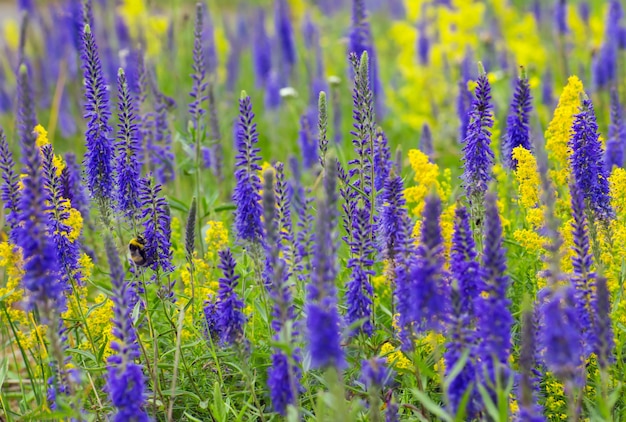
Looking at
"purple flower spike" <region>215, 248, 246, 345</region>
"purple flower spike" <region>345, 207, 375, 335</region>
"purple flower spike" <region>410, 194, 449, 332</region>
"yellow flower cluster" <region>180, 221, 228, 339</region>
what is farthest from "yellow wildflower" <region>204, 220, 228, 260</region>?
"purple flower spike" <region>410, 194, 449, 332</region>

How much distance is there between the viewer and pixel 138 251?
12.1 feet

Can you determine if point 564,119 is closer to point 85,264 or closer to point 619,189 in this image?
point 619,189

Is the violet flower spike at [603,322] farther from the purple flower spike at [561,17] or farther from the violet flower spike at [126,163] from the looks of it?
the purple flower spike at [561,17]

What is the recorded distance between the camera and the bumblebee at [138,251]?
3.67 meters

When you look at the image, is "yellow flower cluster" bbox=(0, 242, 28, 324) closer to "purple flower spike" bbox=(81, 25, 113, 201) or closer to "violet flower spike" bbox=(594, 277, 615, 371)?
"purple flower spike" bbox=(81, 25, 113, 201)

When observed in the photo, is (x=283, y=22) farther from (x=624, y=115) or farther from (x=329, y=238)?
(x=329, y=238)

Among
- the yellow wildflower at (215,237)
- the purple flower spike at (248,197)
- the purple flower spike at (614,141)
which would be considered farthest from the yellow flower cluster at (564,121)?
the yellow wildflower at (215,237)

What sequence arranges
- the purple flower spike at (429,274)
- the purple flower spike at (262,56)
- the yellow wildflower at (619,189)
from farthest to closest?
the purple flower spike at (262,56) < the yellow wildflower at (619,189) < the purple flower spike at (429,274)

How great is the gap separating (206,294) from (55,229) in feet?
3.07

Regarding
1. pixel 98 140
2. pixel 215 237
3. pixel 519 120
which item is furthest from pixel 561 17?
pixel 98 140

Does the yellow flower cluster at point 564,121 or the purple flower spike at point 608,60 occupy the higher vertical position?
the purple flower spike at point 608,60

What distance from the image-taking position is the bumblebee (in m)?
3.67

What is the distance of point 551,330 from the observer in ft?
8.52

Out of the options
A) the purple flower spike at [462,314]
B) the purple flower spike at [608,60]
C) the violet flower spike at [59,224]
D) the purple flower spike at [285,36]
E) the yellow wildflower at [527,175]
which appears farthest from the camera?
the purple flower spike at [285,36]
